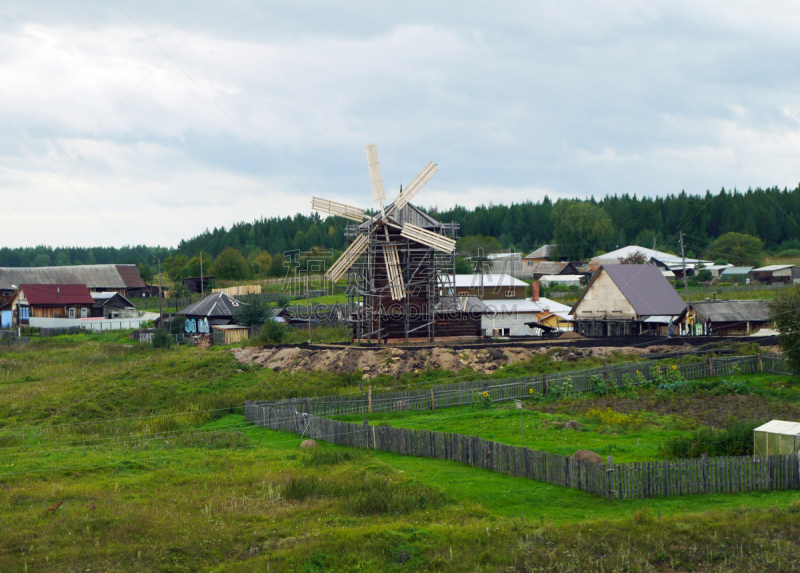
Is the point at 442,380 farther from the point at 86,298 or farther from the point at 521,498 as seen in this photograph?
the point at 86,298

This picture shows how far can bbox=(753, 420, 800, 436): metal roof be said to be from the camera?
72.8ft

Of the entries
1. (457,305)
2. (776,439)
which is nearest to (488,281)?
(457,305)

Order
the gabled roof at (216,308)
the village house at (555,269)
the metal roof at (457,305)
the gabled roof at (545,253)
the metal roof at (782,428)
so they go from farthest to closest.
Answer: the gabled roof at (545,253) → the village house at (555,269) → the gabled roof at (216,308) → the metal roof at (457,305) → the metal roof at (782,428)

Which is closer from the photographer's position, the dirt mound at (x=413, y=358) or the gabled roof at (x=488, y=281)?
the dirt mound at (x=413, y=358)

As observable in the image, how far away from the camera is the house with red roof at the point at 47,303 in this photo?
82062mm

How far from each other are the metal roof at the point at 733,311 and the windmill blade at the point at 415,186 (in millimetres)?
23475

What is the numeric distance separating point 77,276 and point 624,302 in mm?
83025

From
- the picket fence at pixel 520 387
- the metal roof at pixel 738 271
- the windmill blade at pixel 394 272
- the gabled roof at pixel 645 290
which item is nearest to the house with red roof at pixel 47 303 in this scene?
the windmill blade at pixel 394 272

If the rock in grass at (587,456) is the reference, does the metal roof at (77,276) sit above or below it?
above

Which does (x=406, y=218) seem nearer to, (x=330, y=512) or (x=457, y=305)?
(x=457, y=305)

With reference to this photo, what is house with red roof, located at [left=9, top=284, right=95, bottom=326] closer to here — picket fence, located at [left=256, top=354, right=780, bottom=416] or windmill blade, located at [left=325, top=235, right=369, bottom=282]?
windmill blade, located at [left=325, top=235, right=369, bottom=282]

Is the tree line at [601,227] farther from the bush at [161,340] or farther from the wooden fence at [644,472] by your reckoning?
the wooden fence at [644,472]

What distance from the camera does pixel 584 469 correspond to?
21.2 meters

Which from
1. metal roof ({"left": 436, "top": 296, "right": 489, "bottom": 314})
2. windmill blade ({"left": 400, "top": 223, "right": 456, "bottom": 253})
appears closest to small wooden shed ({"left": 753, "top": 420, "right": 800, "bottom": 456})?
windmill blade ({"left": 400, "top": 223, "right": 456, "bottom": 253})
